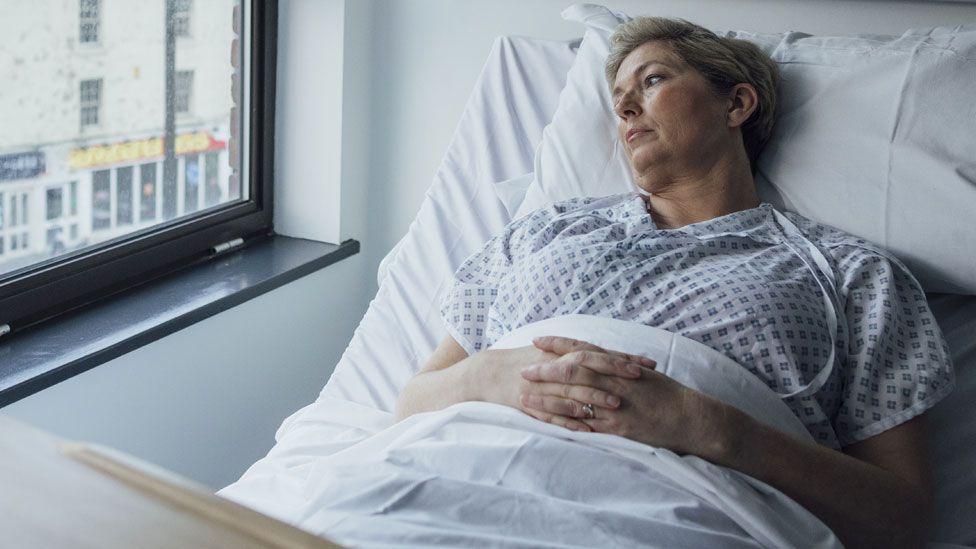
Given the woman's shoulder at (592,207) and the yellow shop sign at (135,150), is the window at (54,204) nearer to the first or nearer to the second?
the yellow shop sign at (135,150)

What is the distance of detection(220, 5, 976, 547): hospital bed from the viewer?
54.6 inches

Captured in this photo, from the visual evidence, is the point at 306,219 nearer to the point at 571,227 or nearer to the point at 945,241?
the point at 571,227

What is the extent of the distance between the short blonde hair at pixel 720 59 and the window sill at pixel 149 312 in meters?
0.82

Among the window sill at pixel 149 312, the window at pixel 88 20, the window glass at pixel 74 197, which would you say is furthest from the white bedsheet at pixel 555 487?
the window at pixel 88 20

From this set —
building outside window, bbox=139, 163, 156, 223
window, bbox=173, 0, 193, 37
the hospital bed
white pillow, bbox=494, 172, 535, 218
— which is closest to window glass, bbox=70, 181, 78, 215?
building outside window, bbox=139, 163, 156, 223

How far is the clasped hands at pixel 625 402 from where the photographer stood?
1.19 metres

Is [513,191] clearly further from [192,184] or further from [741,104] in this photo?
[192,184]

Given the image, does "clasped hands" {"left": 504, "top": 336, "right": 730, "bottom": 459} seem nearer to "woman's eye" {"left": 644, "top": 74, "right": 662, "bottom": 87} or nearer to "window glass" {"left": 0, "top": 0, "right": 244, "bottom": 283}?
"woman's eye" {"left": 644, "top": 74, "right": 662, "bottom": 87}

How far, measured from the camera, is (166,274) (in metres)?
2.04

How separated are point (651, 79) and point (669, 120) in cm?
8

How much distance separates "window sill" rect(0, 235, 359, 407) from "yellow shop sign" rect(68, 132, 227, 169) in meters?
0.23

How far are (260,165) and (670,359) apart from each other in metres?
1.30

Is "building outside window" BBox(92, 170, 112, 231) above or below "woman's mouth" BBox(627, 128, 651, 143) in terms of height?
below

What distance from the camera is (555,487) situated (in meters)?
1.13
